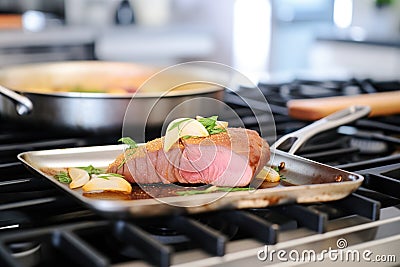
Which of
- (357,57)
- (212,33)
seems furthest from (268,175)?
(212,33)

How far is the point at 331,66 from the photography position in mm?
2943

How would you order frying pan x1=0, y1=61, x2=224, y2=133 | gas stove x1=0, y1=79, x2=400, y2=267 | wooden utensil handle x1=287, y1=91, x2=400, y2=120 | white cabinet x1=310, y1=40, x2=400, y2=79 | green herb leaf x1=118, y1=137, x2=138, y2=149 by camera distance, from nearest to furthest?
1. gas stove x1=0, y1=79, x2=400, y2=267
2. green herb leaf x1=118, y1=137, x2=138, y2=149
3. frying pan x1=0, y1=61, x2=224, y2=133
4. wooden utensil handle x1=287, y1=91, x2=400, y2=120
5. white cabinet x1=310, y1=40, x2=400, y2=79

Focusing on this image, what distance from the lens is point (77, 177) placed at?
1.97 feet

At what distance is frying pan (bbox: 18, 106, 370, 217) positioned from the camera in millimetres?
492

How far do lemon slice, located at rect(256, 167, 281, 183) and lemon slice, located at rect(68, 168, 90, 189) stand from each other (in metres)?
0.17

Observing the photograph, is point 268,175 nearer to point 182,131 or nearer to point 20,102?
point 182,131

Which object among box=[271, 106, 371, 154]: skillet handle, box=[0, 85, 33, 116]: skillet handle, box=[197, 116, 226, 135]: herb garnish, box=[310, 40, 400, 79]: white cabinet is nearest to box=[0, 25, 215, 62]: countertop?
box=[310, 40, 400, 79]: white cabinet

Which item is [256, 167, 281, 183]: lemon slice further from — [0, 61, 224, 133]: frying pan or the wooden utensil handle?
the wooden utensil handle

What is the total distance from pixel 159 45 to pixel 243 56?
0.72 m

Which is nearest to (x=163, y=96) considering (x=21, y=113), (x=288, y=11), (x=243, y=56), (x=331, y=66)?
(x=21, y=113)

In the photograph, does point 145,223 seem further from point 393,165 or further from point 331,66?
point 331,66

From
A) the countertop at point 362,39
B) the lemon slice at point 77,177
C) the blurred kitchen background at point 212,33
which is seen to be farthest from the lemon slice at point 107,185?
the countertop at point 362,39

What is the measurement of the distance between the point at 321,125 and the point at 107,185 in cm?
34

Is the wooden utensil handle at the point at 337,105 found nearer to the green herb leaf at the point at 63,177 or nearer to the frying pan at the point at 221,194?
the frying pan at the point at 221,194
